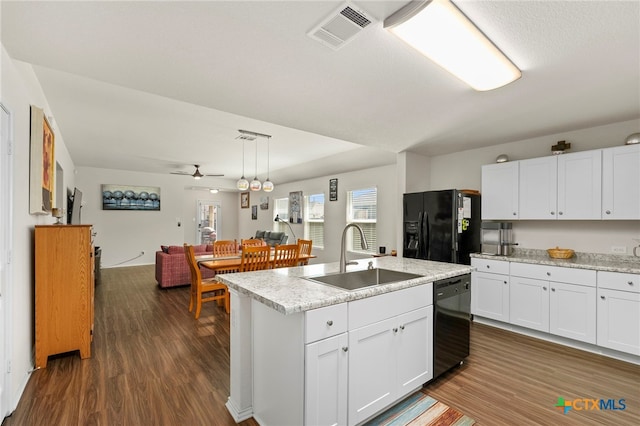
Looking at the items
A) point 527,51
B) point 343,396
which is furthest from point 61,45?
point 527,51

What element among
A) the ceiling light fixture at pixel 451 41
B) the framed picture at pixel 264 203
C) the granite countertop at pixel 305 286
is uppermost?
the ceiling light fixture at pixel 451 41

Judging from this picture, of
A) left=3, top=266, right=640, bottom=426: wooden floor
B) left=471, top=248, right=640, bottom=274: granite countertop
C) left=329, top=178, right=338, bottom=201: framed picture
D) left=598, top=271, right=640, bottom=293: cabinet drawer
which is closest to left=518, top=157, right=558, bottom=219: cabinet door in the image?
left=471, top=248, right=640, bottom=274: granite countertop

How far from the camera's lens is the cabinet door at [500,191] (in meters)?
3.70

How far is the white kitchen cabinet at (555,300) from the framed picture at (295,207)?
5309 mm

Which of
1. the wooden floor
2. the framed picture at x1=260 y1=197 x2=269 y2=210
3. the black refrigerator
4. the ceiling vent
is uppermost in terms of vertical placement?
the ceiling vent

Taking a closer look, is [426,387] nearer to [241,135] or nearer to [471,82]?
[471,82]

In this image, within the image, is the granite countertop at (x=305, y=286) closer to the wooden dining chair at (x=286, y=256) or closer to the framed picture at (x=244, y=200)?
the wooden dining chair at (x=286, y=256)

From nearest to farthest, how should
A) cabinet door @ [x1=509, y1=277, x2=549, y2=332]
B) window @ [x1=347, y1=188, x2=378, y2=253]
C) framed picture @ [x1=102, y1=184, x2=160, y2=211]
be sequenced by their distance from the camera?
1. cabinet door @ [x1=509, y1=277, x2=549, y2=332]
2. window @ [x1=347, y1=188, x2=378, y2=253]
3. framed picture @ [x1=102, y1=184, x2=160, y2=211]

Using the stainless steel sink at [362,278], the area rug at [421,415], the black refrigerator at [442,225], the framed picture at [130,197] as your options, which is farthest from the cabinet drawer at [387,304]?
the framed picture at [130,197]

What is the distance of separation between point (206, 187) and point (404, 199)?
682 cm

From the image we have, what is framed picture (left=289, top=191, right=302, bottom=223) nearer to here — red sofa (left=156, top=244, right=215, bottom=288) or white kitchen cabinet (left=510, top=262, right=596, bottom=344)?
red sofa (left=156, top=244, right=215, bottom=288)

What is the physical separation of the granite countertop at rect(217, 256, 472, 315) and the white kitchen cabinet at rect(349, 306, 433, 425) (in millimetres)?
224

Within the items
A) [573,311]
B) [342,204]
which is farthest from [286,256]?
[573,311]

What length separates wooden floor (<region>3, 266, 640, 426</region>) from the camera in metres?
1.96
